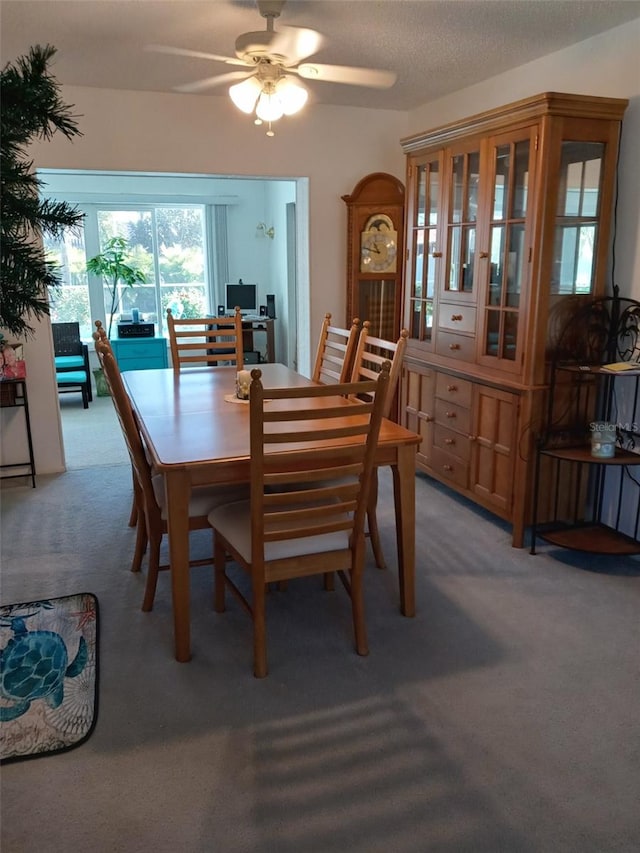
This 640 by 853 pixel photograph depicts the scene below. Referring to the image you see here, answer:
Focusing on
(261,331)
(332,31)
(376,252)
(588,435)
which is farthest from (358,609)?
(261,331)

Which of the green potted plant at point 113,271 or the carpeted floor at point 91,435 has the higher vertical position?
the green potted plant at point 113,271

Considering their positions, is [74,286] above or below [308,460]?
above

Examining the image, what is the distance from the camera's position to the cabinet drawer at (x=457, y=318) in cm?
364

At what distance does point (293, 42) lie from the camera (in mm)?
2537

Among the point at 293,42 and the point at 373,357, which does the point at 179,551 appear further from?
the point at 293,42

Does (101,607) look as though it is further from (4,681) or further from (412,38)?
(412,38)

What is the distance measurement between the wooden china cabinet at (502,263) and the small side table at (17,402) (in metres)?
2.51

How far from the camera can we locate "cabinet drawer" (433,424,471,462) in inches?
147

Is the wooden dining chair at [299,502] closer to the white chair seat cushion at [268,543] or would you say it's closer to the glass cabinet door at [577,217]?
the white chair seat cushion at [268,543]

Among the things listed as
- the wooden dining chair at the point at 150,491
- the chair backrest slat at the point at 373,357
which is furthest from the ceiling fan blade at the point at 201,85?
the wooden dining chair at the point at 150,491

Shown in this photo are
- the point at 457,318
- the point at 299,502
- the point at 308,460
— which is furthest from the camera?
the point at 457,318

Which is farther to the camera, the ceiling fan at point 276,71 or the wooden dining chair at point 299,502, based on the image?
the ceiling fan at point 276,71

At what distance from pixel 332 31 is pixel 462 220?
116 centimetres

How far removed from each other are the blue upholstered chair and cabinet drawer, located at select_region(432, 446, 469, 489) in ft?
13.1
